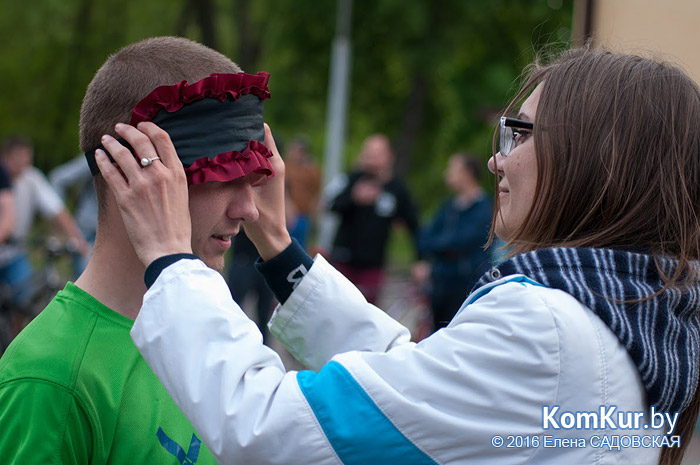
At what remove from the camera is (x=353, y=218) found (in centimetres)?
962

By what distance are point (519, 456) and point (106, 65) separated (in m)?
1.42

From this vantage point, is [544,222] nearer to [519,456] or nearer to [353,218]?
[519,456]

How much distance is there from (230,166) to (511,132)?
28.3 inches

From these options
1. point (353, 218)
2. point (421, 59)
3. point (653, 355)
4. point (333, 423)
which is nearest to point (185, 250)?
point (333, 423)

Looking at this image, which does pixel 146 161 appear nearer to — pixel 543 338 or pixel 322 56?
pixel 543 338

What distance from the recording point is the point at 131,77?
89.1 inches

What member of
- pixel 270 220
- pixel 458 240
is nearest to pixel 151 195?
pixel 270 220

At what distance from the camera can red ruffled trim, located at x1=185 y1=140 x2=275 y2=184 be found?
2.21 meters

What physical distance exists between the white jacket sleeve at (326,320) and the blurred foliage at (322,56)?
43.0 feet

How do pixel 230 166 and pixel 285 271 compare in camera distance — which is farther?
pixel 285 271

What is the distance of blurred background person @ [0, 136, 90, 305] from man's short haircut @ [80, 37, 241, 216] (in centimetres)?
668

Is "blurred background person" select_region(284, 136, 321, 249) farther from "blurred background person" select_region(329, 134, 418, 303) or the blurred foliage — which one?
the blurred foliage

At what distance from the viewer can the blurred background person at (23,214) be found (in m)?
8.85

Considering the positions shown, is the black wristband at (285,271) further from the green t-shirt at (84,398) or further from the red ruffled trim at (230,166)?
the green t-shirt at (84,398)
